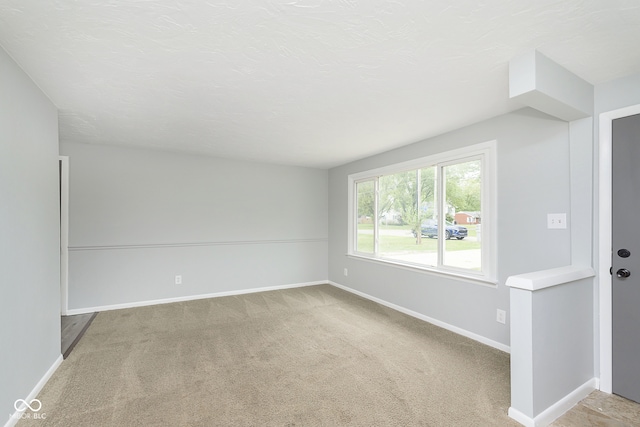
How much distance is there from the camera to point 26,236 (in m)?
1.98

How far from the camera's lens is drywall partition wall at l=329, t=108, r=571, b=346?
2.44 meters

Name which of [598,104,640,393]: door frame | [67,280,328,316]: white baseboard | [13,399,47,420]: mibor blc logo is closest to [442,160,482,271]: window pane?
[598,104,640,393]: door frame

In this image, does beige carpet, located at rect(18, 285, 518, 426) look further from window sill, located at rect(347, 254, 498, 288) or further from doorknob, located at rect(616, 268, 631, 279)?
doorknob, located at rect(616, 268, 631, 279)

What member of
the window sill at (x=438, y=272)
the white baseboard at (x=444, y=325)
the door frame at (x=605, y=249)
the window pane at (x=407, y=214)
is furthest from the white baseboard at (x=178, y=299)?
the door frame at (x=605, y=249)

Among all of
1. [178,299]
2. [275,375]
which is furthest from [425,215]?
[178,299]

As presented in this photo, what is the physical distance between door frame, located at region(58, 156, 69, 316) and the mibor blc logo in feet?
7.24

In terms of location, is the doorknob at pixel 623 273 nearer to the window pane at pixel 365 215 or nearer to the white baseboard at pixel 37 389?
the window pane at pixel 365 215

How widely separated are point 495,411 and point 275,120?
9.68 ft

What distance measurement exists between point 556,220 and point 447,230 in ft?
3.63

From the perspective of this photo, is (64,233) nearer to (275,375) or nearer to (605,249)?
(275,375)

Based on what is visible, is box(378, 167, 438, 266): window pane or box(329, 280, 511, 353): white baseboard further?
box(378, 167, 438, 266): window pane

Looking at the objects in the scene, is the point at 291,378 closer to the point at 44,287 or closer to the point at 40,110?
the point at 44,287

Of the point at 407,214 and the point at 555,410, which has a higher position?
the point at 407,214

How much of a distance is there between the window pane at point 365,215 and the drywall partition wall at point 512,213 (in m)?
1.13
